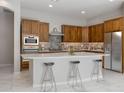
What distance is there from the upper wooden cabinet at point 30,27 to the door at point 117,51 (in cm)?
393

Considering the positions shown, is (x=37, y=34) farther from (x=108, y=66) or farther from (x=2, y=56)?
(x=108, y=66)

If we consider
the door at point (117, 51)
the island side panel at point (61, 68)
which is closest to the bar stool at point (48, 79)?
the island side panel at point (61, 68)

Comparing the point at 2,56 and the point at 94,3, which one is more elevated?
the point at 94,3

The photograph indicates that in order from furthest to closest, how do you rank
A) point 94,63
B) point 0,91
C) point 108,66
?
point 108,66 → point 94,63 → point 0,91

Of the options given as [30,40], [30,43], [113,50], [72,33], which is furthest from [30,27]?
Result: [113,50]

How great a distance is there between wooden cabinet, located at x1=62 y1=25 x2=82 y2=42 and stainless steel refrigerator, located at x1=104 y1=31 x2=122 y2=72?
7.06 feet

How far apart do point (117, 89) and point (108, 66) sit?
2872 mm

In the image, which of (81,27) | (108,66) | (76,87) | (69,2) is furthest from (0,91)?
(81,27)

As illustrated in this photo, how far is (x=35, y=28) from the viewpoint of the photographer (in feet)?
22.3

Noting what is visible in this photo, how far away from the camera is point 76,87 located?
412 centimetres

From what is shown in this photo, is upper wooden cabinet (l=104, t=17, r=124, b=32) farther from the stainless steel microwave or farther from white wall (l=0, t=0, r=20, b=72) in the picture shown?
white wall (l=0, t=0, r=20, b=72)

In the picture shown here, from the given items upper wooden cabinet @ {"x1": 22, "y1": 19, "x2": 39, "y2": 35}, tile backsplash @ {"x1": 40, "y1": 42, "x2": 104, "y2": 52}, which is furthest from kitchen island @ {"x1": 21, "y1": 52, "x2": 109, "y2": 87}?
tile backsplash @ {"x1": 40, "y1": 42, "x2": 104, "y2": 52}

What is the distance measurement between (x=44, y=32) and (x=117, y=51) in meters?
3.97

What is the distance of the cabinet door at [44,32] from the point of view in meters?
7.26
